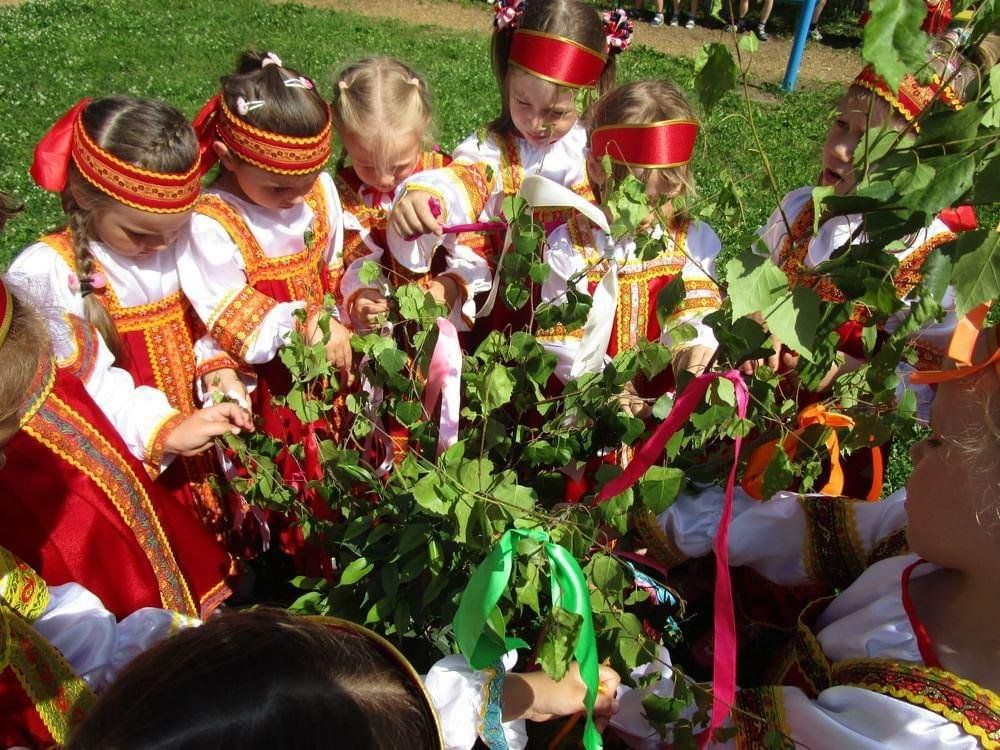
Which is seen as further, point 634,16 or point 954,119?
point 634,16

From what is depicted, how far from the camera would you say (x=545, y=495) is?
148 cm

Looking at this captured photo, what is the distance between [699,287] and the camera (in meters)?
2.37

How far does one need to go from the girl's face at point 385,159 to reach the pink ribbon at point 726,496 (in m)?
1.60

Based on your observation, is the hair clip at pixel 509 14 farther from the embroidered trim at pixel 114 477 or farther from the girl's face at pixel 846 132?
the embroidered trim at pixel 114 477

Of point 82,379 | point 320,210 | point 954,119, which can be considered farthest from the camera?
point 320,210

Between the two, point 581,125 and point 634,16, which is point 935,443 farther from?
point 634,16

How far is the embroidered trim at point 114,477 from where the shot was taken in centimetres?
164

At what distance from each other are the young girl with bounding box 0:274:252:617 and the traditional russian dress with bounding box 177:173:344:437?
27 cm

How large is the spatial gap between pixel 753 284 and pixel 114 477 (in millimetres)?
1438

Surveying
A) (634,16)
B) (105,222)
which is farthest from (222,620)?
(634,16)

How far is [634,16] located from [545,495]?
37.0 feet

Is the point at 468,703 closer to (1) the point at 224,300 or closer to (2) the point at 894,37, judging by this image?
(2) the point at 894,37

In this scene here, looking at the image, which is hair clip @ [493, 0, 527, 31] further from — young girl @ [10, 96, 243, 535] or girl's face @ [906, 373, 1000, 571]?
girl's face @ [906, 373, 1000, 571]

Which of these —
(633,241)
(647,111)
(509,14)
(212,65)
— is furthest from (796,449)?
(212,65)
